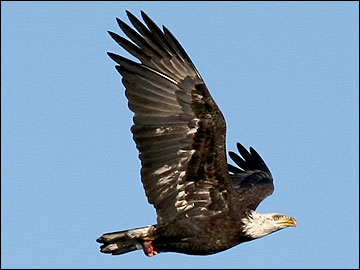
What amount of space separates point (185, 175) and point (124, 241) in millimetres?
1255

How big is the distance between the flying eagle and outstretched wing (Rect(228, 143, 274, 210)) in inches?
52.2

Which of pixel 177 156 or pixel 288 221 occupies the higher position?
pixel 177 156

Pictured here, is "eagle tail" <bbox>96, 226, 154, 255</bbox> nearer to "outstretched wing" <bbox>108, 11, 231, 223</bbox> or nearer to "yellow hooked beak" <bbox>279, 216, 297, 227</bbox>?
"outstretched wing" <bbox>108, 11, 231, 223</bbox>

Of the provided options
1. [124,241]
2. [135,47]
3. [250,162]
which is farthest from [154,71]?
[250,162]

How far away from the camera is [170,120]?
14336 millimetres

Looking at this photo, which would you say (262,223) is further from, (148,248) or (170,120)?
(170,120)

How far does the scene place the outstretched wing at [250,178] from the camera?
16.5m

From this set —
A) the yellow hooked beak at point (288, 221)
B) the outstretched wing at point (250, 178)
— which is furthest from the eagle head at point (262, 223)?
the outstretched wing at point (250, 178)

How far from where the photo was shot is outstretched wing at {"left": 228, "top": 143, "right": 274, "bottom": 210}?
651 inches

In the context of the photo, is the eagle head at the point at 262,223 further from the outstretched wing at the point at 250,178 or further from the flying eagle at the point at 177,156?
the outstretched wing at the point at 250,178

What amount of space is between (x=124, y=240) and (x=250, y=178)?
3697 millimetres

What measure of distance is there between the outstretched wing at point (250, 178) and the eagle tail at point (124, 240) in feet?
6.30

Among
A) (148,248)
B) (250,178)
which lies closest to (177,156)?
(148,248)

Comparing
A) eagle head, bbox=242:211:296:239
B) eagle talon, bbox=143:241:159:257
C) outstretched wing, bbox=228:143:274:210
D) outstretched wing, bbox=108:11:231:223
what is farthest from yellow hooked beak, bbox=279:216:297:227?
eagle talon, bbox=143:241:159:257
